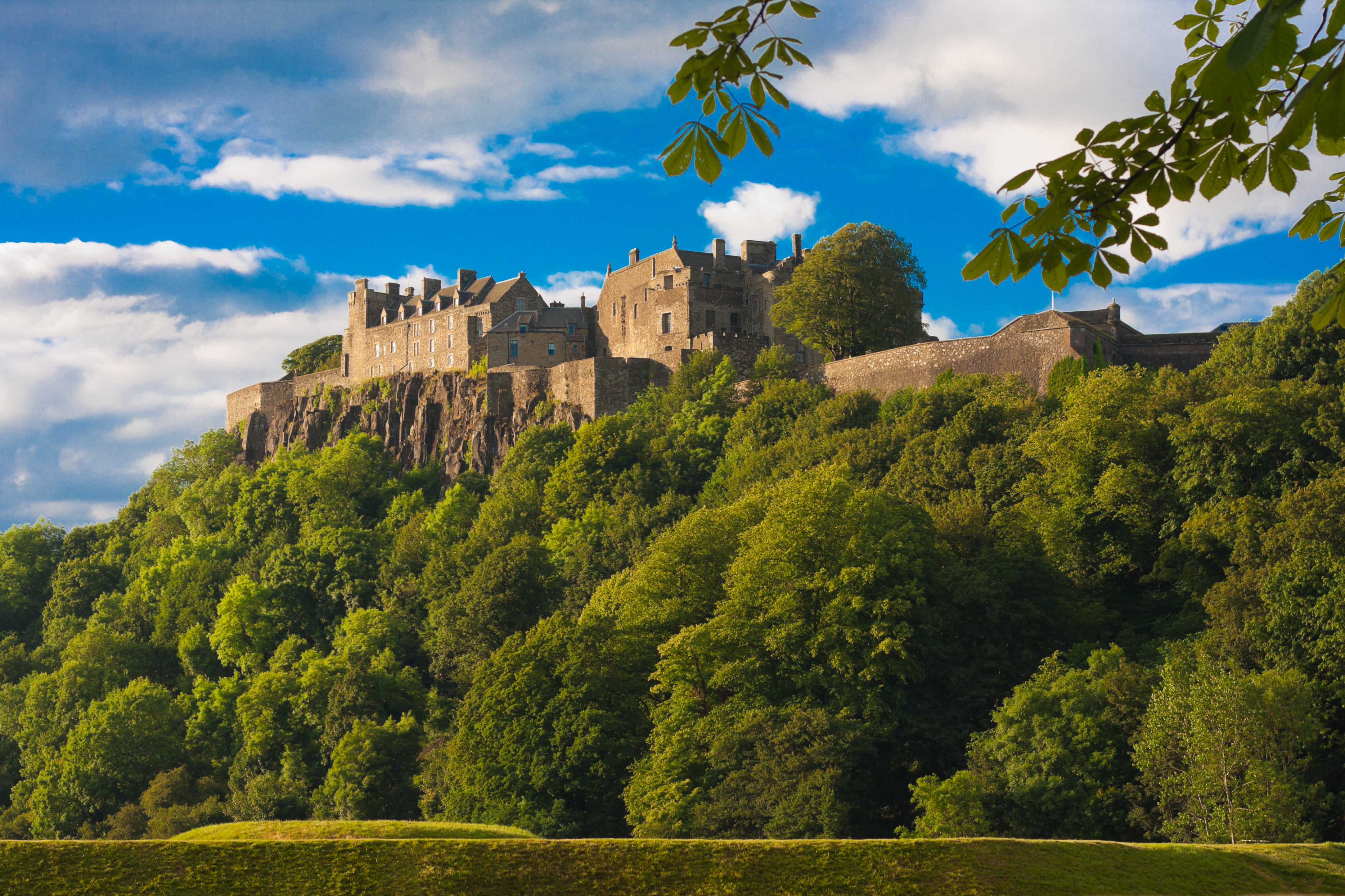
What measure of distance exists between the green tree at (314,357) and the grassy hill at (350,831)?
7747 centimetres

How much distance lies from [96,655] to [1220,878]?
6203cm

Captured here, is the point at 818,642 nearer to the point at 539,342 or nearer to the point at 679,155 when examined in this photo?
the point at 679,155

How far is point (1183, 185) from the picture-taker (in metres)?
5.70

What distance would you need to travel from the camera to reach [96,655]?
2596 inches

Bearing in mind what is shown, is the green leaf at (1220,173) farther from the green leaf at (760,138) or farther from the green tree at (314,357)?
the green tree at (314,357)

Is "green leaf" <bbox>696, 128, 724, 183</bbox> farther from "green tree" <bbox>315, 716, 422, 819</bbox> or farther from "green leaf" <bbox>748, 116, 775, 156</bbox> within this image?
"green tree" <bbox>315, 716, 422, 819</bbox>

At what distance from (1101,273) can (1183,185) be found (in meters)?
0.56

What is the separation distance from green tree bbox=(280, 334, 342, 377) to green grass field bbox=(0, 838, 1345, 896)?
8470cm

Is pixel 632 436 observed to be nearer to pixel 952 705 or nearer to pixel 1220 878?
pixel 952 705

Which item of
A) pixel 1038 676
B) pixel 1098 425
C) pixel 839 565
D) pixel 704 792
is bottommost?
pixel 704 792

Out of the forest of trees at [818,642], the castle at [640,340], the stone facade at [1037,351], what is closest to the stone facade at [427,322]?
the castle at [640,340]

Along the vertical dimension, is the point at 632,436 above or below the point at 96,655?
above

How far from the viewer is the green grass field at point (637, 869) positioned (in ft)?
59.3

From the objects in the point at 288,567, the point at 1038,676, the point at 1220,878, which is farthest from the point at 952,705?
the point at 288,567
